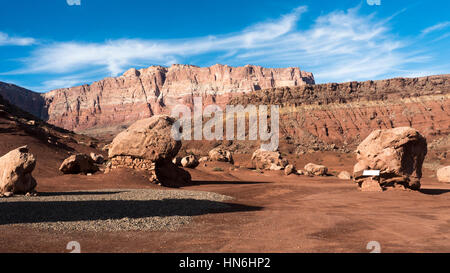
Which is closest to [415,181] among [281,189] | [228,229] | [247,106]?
[281,189]

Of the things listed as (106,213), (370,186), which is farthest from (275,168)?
(106,213)

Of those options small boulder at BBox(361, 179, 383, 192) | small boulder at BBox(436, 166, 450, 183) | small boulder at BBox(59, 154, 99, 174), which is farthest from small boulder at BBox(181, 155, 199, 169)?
small boulder at BBox(436, 166, 450, 183)

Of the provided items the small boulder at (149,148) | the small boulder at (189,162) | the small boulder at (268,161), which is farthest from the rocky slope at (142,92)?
the small boulder at (149,148)

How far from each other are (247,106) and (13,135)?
6013 centimetres

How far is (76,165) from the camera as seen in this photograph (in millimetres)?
21312

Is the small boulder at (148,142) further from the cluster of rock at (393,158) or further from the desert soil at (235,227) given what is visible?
the cluster of rock at (393,158)

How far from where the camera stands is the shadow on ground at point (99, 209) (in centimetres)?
846

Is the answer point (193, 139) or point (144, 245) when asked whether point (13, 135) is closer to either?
point (144, 245)

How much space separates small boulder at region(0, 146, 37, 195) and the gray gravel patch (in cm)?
243

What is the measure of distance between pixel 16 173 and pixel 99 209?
18.8 feet

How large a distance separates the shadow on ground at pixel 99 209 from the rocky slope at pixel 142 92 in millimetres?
161660

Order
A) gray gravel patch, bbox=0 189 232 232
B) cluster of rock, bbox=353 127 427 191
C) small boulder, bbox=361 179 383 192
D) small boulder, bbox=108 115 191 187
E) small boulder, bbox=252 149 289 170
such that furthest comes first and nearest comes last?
small boulder, bbox=252 149 289 170
small boulder, bbox=108 115 191 187
small boulder, bbox=361 179 383 192
cluster of rock, bbox=353 127 427 191
gray gravel patch, bbox=0 189 232 232

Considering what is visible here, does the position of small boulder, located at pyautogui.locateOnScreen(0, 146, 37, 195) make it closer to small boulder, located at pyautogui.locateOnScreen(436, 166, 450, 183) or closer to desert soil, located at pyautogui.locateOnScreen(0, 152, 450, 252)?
desert soil, located at pyautogui.locateOnScreen(0, 152, 450, 252)

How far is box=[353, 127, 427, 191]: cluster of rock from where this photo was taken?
16234 millimetres
